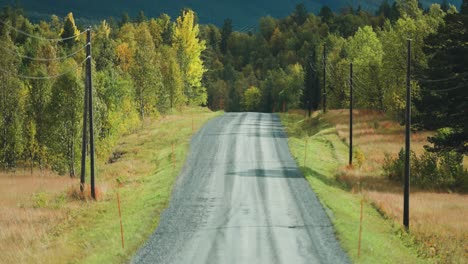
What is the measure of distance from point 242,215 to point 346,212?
5421mm

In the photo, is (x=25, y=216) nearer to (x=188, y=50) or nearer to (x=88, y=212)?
(x=88, y=212)

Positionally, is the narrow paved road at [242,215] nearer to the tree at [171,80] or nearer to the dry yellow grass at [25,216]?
the dry yellow grass at [25,216]

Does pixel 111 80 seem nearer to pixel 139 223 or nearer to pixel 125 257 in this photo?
pixel 139 223

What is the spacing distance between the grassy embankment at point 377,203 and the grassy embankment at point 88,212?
937cm

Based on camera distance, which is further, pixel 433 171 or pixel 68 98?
pixel 68 98

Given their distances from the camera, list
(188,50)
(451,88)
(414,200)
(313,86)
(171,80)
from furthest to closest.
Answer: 1. (188,50)
2. (313,86)
3. (171,80)
4. (451,88)
5. (414,200)

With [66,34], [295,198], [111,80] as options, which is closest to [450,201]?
[295,198]

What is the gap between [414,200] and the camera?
36344 mm

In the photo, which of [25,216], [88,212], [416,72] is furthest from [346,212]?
[416,72]

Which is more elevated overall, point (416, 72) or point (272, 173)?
point (416, 72)

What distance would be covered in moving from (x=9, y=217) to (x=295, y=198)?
15.6 meters

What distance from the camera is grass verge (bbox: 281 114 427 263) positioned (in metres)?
22.9

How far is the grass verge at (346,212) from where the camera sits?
22.9 m

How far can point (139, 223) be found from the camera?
A: 26.8 meters
